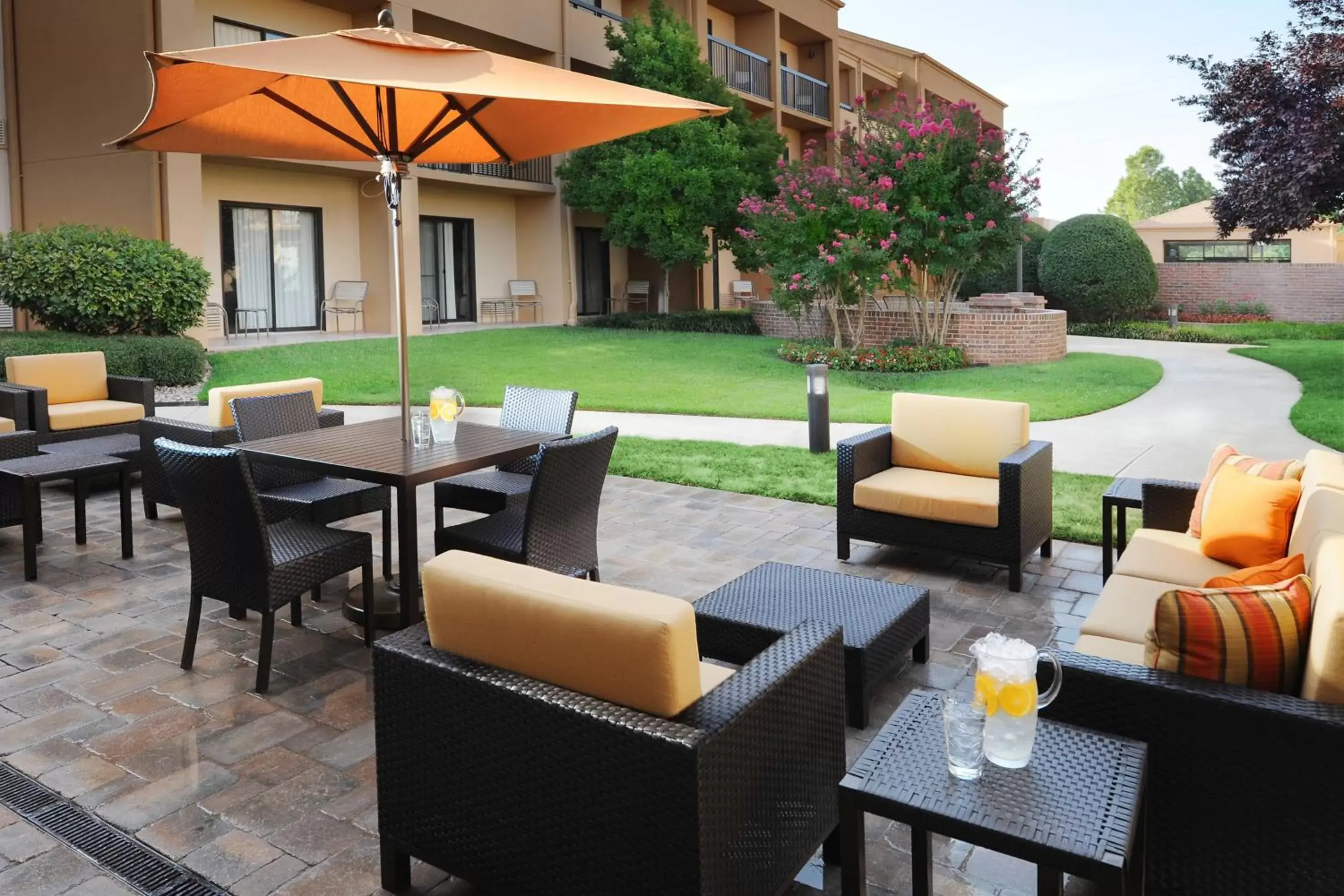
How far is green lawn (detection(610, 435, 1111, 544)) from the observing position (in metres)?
6.71

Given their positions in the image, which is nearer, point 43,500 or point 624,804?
point 624,804

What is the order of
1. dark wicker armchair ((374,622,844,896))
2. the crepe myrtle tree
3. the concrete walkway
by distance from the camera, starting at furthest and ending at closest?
the crepe myrtle tree < the concrete walkway < dark wicker armchair ((374,622,844,896))

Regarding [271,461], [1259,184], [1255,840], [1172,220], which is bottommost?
[1255,840]

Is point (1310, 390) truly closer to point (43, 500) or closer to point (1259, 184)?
point (1259, 184)

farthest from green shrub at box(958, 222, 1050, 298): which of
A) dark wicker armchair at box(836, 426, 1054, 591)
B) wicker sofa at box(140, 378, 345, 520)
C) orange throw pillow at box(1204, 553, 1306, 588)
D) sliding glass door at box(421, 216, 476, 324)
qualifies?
orange throw pillow at box(1204, 553, 1306, 588)

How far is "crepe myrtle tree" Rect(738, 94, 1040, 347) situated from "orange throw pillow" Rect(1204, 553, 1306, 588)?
12182 mm

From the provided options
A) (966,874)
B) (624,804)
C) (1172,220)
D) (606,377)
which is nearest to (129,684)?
(624,804)

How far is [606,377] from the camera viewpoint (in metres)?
14.2

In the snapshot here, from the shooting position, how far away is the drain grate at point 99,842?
2.72m

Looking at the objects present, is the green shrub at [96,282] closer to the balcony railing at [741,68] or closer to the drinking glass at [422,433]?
the drinking glass at [422,433]

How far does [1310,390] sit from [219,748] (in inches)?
501

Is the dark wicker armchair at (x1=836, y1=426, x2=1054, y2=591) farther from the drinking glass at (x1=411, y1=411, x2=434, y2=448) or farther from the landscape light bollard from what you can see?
the landscape light bollard

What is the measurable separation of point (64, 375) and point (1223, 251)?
30736mm

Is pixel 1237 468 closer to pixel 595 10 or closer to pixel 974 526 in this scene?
pixel 974 526
